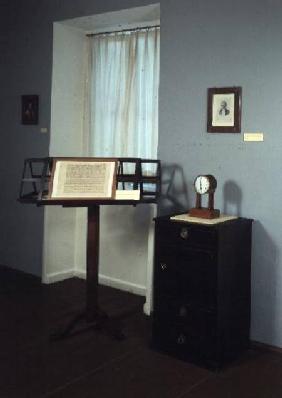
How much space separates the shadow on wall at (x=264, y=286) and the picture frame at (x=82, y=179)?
3.26 ft

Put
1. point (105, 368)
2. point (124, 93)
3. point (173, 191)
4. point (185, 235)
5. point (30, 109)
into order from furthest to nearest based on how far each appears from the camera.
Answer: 1. point (30, 109)
2. point (124, 93)
3. point (173, 191)
4. point (185, 235)
5. point (105, 368)

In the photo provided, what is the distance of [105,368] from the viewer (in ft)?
9.36

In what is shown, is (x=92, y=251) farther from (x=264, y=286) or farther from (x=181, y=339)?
(x=264, y=286)

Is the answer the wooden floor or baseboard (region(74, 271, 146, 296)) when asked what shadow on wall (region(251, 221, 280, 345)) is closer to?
the wooden floor

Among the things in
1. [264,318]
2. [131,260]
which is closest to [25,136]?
[131,260]

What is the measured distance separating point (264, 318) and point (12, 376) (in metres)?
1.59

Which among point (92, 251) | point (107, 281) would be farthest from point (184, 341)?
point (107, 281)

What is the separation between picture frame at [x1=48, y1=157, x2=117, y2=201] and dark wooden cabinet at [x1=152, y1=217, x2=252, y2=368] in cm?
40

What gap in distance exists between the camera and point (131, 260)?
434 centimetres

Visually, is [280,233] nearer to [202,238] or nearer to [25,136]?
[202,238]

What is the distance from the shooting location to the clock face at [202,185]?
3059 millimetres

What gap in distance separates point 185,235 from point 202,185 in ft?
1.14

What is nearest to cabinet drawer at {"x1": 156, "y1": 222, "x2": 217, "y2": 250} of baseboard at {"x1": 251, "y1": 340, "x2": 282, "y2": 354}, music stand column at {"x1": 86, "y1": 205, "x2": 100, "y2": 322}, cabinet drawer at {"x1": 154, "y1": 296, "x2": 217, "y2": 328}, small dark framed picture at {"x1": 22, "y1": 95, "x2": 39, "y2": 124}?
cabinet drawer at {"x1": 154, "y1": 296, "x2": 217, "y2": 328}

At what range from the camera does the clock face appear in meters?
3.06
